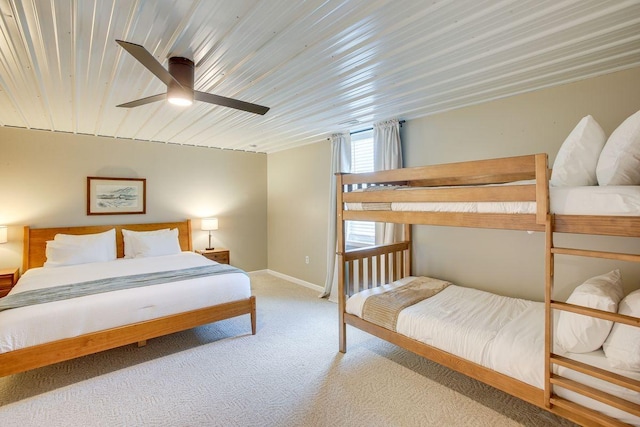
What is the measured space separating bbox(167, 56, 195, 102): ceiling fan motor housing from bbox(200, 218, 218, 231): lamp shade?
3.23 meters

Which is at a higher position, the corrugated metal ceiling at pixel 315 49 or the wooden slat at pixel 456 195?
the corrugated metal ceiling at pixel 315 49

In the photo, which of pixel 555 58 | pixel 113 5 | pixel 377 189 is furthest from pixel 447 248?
pixel 113 5

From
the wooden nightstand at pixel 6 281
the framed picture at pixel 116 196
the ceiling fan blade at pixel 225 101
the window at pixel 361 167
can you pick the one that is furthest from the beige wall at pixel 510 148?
the wooden nightstand at pixel 6 281

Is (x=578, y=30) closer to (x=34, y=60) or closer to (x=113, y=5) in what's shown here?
(x=113, y=5)

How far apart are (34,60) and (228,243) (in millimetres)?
3887

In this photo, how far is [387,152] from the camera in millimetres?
3646

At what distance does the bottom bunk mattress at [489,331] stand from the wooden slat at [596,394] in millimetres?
31

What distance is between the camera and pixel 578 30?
1.75 metres

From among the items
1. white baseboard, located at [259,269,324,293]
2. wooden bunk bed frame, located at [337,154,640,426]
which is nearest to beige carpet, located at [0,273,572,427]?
wooden bunk bed frame, located at [337,154,640,426]

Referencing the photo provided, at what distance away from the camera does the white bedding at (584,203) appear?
4.51 ft

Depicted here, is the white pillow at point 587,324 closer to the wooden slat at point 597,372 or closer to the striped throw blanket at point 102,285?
the wooden slat at point 597,372

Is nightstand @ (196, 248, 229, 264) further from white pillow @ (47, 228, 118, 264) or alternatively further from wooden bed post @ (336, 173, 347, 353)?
wooden bed post @ (336, 173, 347, 353)

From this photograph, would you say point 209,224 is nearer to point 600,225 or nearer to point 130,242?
point 130,242

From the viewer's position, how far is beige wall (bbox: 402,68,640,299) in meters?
2.35
